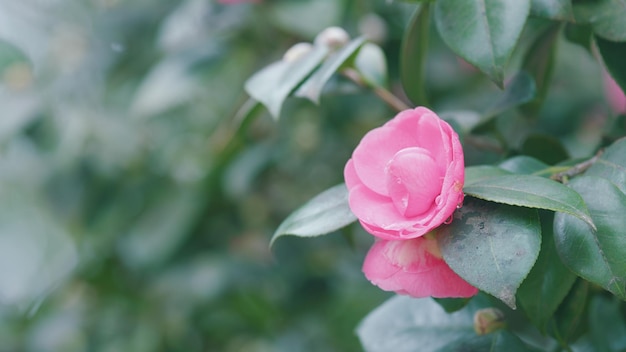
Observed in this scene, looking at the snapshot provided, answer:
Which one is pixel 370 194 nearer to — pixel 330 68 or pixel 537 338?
pixel 330 68

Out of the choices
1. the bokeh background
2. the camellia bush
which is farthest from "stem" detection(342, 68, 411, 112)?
the bokeh background

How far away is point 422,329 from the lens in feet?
2.18

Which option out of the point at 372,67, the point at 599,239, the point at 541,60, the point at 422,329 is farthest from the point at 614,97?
the point at 599,239

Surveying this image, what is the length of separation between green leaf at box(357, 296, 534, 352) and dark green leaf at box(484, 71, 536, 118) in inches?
7.3

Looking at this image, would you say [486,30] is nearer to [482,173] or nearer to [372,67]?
[482,173]

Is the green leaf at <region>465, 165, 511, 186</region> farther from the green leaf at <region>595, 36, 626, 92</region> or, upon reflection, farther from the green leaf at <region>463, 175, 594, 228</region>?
the green leaf at <region>595, 36, 626, 92</region>

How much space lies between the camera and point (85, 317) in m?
1.67

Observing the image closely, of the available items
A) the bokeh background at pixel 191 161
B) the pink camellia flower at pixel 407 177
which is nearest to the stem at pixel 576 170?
the pink camellia flower at pixel 407 177

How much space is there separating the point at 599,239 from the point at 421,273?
117mm

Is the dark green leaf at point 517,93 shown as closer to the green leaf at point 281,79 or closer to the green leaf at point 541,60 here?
the green leaf at point 541,60

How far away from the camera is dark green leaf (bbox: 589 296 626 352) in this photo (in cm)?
66

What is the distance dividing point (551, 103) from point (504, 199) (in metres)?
1.03

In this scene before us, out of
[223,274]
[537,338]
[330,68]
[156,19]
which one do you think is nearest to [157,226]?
[223,274]

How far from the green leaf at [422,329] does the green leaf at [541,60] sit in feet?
0.79
